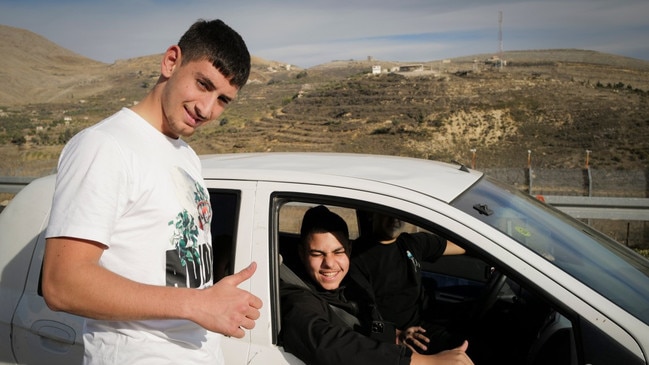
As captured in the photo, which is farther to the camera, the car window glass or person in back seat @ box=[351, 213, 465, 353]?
person in back seat @ box=[351, 213, 465, 353]

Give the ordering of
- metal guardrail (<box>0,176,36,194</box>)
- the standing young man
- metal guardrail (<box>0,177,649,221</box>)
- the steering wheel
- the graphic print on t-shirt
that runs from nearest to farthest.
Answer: the standing young man → the graphic print on t-shirt → the steering wheel → metal guardrail (<box>0,177,649,221</box>) → metal guardrail (<box>0,176,36,194</box>)

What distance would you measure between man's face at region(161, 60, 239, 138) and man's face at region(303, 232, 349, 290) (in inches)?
36.7

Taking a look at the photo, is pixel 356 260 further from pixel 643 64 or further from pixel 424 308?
pixel 643 64

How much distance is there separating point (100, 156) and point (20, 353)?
1278 millimetres

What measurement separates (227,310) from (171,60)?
30.8 inches

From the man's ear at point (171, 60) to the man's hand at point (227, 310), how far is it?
0.67 meters

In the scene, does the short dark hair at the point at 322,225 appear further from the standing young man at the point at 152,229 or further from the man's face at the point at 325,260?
the standing young man at the point at 152,229

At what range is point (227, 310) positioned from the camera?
1.28 meters

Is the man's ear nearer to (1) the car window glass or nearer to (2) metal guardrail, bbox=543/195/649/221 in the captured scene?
(1) the car window glass

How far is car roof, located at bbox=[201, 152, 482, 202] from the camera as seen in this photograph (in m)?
2.05

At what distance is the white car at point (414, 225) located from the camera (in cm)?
169

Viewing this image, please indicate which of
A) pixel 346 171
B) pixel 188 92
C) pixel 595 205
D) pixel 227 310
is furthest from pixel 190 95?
pixel 595 205

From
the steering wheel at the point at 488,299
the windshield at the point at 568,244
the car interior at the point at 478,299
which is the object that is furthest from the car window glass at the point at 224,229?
the steering wheel at the point at 488,299

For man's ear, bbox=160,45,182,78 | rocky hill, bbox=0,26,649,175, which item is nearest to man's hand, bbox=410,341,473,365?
man's ear, bbox=160,45,182,78
